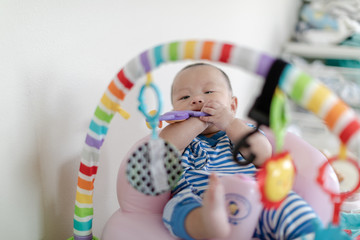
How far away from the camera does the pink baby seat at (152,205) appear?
0.68 meters

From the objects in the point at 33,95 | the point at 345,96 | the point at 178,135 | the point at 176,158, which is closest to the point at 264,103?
the point at 176,158

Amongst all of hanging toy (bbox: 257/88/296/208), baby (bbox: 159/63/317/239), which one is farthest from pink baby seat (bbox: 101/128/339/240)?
hanging toy (bbox: 257/88/296/208)

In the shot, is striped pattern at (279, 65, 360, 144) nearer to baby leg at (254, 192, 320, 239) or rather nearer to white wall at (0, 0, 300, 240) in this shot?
baby leg at (254, 192, 320, 239)

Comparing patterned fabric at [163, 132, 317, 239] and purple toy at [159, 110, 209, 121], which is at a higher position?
purple toy at [159, 110, 209, 121]

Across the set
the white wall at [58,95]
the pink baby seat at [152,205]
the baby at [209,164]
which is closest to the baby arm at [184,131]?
the baby at [209,164]

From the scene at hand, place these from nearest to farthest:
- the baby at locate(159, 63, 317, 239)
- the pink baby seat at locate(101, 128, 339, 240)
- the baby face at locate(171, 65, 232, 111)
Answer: the baby at locate(159, 63, 317, 239) < the pink baby seat at locate(101, 128, 339, 240) < the baby face at locate(171, 65, 232, 111)

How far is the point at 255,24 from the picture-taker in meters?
1.79

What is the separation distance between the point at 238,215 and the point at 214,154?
0.23 meters

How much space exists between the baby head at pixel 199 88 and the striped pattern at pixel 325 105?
37 cm

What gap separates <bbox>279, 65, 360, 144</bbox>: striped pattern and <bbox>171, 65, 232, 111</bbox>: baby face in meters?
0.37

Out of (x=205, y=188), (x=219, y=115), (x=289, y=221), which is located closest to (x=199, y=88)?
(x=219, y=115)

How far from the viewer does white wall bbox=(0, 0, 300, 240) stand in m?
0.65

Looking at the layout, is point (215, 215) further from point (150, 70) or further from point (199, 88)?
point (199, 88)

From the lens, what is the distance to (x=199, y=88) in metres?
0.83
